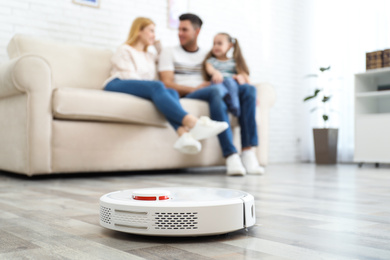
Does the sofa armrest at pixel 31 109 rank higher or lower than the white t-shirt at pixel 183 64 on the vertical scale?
lower

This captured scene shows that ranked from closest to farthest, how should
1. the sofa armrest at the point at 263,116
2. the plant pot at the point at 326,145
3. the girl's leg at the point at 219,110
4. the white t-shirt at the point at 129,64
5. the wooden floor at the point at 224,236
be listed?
the wooden floor at the point at 224,236
the girl's leg at the point at 219,110
the white t-shirt at the point at 129,64
the sofa armrest at the point at 263,116
the plant pot at the point at 326,145

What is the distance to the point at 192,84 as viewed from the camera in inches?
123

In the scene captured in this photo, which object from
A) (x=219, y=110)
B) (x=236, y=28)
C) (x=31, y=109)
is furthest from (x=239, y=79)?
(x=236, y=28)

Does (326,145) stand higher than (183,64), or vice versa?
(183,64)

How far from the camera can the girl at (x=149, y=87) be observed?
2.33 m

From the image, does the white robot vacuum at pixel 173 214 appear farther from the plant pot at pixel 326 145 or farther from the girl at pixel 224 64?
the plant pot at pixel 326 145

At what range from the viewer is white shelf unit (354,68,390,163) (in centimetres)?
365

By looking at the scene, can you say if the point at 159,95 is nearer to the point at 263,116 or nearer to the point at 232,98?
the point at 232,98

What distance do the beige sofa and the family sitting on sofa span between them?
139 millimetres

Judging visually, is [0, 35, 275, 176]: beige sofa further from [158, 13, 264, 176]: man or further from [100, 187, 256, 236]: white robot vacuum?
[100, 187, 256, 236]: white robot vacuum

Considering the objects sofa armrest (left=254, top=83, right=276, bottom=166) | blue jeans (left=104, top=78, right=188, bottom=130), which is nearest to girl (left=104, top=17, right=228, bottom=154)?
blue jeans (left=104, top=78, right=188, bottom=130)

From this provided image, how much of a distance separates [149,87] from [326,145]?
2.39m

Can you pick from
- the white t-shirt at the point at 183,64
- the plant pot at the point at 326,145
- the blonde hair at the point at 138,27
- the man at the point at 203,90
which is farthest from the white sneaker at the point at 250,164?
the plant pot at the point at 326,145

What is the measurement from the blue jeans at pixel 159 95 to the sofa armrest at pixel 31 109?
52 cm
